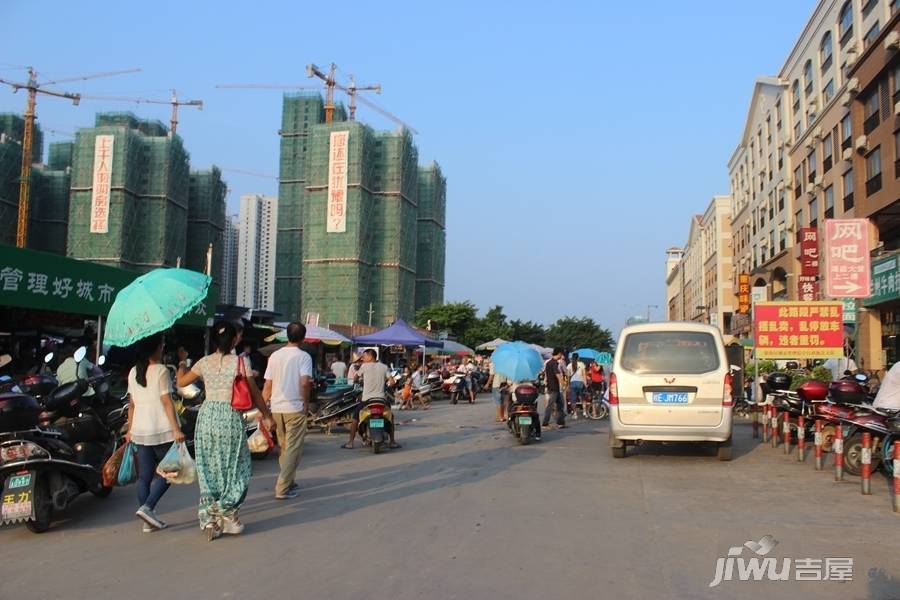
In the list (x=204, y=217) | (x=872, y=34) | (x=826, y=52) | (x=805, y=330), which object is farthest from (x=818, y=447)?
(x=204, y=217)

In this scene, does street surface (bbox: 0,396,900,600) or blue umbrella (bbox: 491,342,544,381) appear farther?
blue umbrella (bbox: 491,342,544,381)

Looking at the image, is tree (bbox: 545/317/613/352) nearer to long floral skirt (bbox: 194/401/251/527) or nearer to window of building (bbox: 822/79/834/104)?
window of building (bbox: 822/79/834/104)

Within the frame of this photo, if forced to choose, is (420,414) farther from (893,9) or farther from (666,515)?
(893,9)

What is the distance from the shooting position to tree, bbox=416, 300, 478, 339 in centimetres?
6266

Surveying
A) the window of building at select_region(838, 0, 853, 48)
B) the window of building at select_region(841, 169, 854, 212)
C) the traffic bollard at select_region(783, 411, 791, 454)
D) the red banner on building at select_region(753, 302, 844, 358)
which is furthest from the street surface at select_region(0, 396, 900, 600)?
the window of building at select_region(838, 0, 853, 48)

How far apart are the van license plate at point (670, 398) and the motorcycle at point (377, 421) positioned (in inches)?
161

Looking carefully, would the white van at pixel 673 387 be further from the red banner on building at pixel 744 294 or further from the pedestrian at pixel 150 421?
the red banner on building at pixel 744 294

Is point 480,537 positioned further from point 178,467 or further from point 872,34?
point 872,34

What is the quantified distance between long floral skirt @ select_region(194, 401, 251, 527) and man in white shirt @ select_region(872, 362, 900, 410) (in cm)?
695

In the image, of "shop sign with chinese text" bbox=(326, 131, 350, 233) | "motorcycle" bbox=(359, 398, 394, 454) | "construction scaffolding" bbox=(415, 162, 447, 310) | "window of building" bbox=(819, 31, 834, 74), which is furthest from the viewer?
"construction scaffolding" bbox=(415, 162, 447, 310)

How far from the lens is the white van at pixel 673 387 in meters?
9.49

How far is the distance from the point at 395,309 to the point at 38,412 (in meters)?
63.3


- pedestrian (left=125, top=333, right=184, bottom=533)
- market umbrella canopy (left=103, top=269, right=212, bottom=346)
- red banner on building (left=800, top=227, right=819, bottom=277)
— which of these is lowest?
pedestrian (left=125, top=333, right=184, bottom=533)

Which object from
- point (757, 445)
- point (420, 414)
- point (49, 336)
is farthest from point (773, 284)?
point (49, 336)
